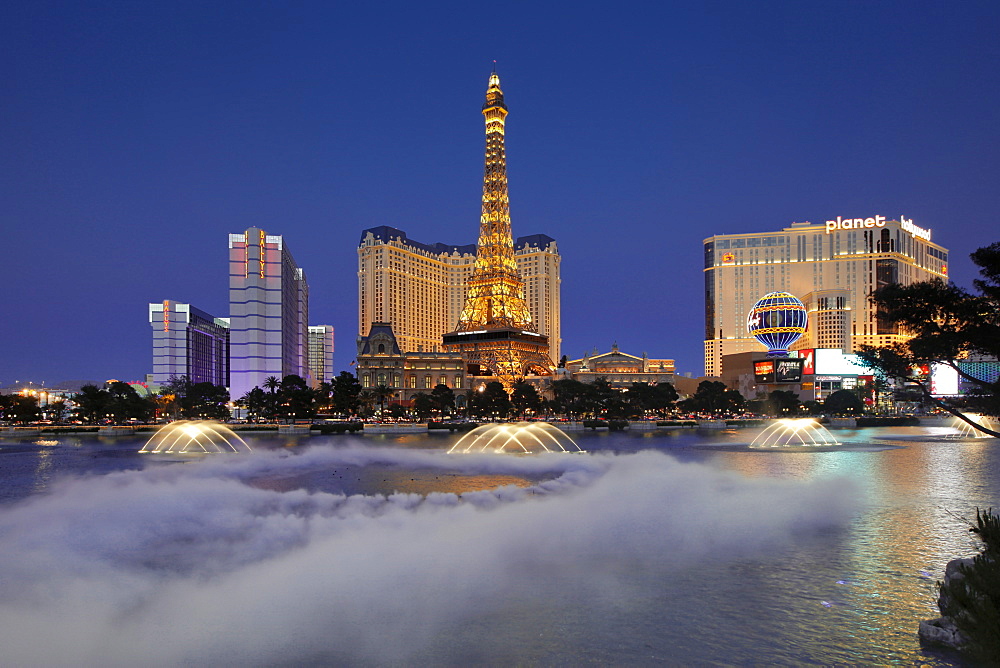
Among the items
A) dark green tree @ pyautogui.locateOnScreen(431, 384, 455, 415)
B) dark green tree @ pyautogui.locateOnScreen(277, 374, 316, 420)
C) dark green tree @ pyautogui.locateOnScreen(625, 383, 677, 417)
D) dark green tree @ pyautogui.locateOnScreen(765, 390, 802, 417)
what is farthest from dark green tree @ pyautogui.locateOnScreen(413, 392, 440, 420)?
dark green tree @ pyautogui.locateOnScreen(765, 390, 802, 417)

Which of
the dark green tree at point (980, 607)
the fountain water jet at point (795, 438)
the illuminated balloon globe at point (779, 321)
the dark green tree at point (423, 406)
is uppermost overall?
the illuminated balloon globe at point (779, 321)

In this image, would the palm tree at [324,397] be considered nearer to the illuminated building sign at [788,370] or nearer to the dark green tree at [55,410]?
the dark green tree at [55,410]

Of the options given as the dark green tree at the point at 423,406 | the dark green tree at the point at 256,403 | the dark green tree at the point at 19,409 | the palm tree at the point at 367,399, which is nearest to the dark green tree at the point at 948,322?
the dark green tree at the point at 423,406

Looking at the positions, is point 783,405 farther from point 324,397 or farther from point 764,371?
point 324,397

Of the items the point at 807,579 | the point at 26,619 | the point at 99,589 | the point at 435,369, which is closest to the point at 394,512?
the point at 99,589

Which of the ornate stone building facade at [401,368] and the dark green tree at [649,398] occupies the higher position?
the ornate stone building facade at [401,368]

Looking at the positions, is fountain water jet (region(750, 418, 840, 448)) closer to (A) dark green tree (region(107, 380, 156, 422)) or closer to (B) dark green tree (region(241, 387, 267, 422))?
(B) dark green tree (region(241, 387, 267, 422))

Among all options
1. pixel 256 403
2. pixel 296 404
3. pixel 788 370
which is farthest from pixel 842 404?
pixel 256 403

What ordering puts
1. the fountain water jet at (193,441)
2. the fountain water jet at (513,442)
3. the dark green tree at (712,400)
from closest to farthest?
the fountain water jet at (513,442), the fountain water jet at (193,441), the dark green tree at (712,400)
